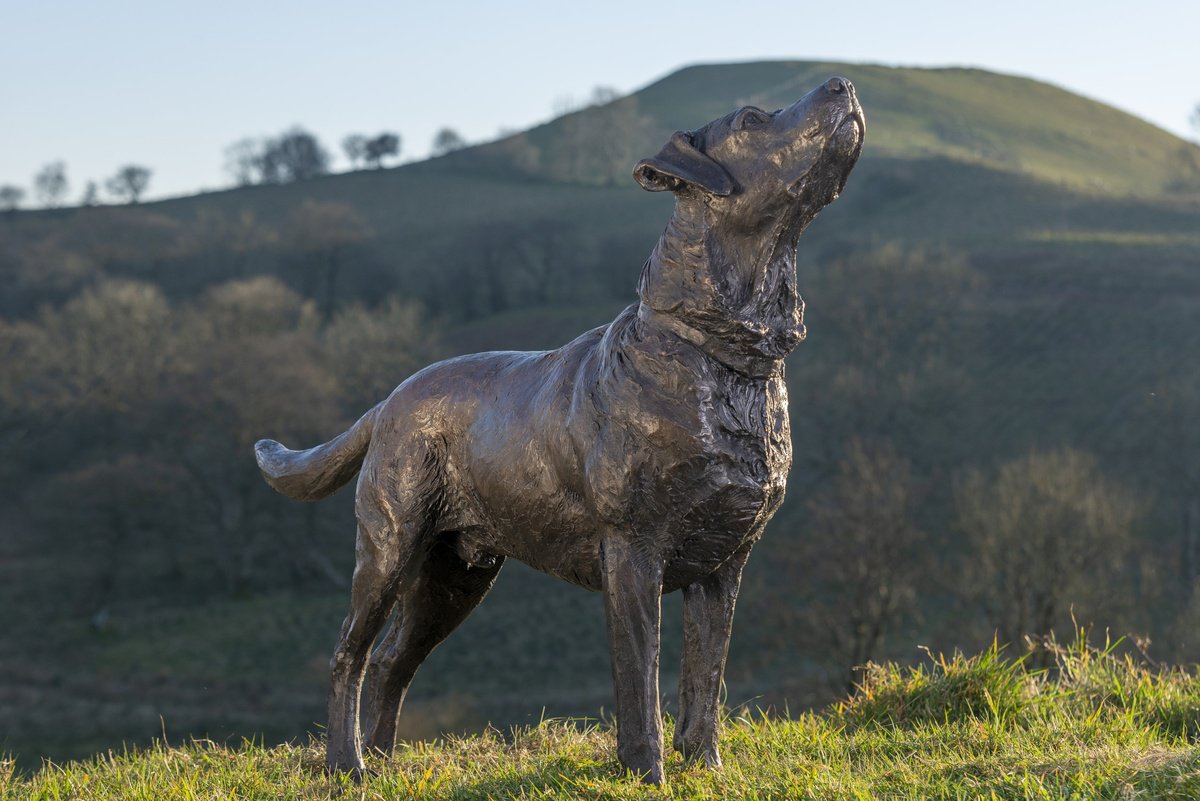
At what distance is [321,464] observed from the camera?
638 cm

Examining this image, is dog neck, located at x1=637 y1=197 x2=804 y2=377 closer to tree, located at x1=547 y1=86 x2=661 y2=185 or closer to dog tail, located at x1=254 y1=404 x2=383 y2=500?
dog tail, located at x1=254 y1=404 x2=383 y2=500

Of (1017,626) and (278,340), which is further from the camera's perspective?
(278,340)

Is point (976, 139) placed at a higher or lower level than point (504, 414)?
higher

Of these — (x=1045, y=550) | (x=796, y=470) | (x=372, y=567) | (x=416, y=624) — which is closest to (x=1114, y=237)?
(x=796, y=470)

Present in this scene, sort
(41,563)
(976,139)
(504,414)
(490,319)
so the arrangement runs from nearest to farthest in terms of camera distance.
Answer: (504,414), (41,563), (490,319), (976,139)

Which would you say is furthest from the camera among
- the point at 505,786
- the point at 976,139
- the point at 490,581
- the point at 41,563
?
the point at 976,139

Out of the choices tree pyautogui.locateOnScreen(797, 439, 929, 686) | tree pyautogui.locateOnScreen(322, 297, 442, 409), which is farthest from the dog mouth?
tree pyautogui.locateOnScreen(322, 297, 442, 409)

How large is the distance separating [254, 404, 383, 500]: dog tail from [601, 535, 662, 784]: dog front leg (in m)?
1.71

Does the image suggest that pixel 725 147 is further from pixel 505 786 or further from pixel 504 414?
pixel 505 786

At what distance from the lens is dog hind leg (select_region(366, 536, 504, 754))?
6.30 metres

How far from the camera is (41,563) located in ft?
141

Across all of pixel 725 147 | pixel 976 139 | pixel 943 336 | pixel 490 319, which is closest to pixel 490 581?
pixel 725 147

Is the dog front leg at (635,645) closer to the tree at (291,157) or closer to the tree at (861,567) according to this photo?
the tree at (861,567)

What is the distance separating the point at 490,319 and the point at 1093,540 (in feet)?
132
